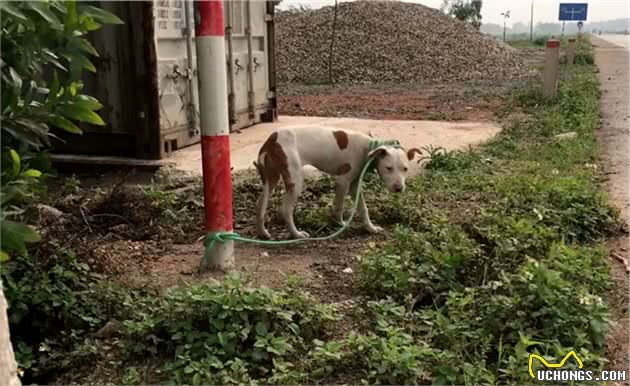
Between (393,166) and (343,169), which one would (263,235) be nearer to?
(343,169)

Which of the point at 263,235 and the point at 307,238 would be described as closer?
the point at 307,238

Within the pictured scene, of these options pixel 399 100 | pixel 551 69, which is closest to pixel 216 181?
pixel 551 69

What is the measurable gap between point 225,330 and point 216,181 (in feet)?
3.39

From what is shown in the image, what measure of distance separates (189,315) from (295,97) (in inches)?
464

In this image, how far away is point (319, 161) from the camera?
4.43 metres

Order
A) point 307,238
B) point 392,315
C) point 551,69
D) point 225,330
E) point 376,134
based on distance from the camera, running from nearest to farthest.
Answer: point 225,330, point 392,315, point 307,238, point 376,134, point 551,69

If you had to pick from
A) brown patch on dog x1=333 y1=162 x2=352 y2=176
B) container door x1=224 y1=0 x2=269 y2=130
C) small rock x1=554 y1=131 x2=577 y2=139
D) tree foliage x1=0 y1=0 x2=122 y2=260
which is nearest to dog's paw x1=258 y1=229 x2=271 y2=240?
brown patch on dog x1=333 y1=162 x2=352 y2=176

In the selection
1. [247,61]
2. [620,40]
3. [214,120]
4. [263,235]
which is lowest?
[263,235]

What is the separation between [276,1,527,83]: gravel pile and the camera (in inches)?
773

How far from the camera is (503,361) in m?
2.61

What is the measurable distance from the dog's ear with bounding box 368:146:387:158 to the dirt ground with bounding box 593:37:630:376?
4.82ft

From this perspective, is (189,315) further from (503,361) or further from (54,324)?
(503,361)

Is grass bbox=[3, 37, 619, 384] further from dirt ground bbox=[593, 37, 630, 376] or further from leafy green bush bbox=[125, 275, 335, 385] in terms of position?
dirt ground bbox=[593, 37, 630, 376]

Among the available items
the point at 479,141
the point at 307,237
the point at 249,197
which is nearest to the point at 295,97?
the point at 479,141
